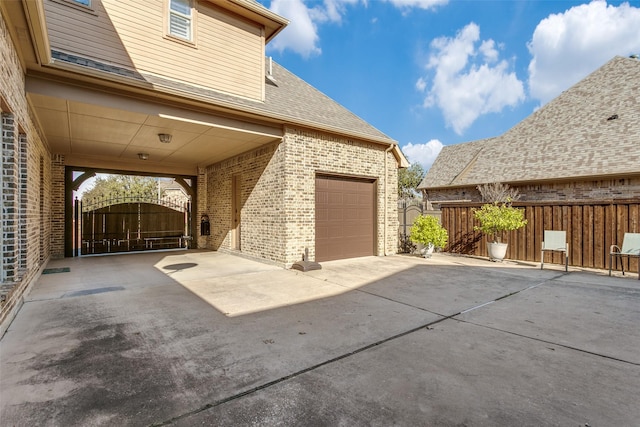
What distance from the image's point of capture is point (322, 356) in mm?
2793

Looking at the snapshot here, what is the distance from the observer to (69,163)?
9.52 m

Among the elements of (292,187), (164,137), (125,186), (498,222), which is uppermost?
(125,186)

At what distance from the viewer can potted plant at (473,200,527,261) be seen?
8211 mm

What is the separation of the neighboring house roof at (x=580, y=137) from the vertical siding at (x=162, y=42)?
38.5 feet

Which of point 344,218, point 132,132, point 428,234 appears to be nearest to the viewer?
point 132,132

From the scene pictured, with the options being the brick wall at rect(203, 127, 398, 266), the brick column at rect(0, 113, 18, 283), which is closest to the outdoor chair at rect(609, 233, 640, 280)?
the brick wall at rect(203, 127, 398, 266)

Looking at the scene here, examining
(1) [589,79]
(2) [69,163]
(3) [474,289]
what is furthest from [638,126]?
(2) [69,163]

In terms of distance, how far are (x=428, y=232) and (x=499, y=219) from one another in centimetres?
189

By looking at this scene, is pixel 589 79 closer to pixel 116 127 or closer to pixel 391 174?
pixel 391 174

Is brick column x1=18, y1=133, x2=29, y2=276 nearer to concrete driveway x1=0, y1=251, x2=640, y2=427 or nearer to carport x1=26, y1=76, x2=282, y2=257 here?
concrete driveway x1=0, y1=251, x2=640, y2=427

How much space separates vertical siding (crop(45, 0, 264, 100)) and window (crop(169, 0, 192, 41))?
0.17 meters

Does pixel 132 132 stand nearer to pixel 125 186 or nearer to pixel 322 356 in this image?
pixel 322 356

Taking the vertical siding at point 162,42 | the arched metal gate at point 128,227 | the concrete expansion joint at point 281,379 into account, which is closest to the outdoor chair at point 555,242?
the concrete expansion joint at point 281,379

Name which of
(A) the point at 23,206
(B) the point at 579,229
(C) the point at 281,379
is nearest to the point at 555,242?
(B) the point at 579,229
